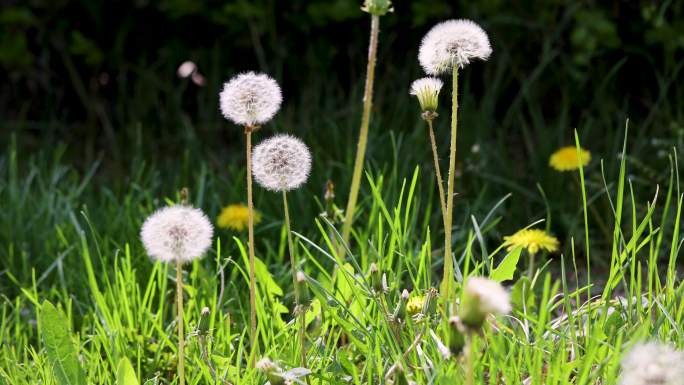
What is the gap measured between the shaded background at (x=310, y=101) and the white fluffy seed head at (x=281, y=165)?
3.24 ft

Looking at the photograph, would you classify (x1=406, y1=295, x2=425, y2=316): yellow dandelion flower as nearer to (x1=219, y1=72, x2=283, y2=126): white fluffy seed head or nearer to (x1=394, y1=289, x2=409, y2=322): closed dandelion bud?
(x1=394, y1=289, x2=409, y2=322): closed dandelion bud

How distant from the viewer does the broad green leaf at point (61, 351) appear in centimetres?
164

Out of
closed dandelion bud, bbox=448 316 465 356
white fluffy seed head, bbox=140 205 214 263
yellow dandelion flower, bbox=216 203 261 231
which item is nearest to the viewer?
closed dandelion bud, bbox=448 316 465 356

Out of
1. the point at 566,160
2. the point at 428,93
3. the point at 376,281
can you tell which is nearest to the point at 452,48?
the point at 428,93

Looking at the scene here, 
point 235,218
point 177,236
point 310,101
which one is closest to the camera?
point 177,236

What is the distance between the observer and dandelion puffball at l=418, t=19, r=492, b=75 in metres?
1.51

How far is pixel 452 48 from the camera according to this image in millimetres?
1516

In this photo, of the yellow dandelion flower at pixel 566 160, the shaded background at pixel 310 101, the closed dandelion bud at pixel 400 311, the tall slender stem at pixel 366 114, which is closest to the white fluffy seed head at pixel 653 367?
the closed dandelion bud at pixel 400 311

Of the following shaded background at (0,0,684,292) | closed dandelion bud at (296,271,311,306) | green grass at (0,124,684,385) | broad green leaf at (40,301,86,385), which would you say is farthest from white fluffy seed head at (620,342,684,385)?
shaded background at (0,0,684,292)

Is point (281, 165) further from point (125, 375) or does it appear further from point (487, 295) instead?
point (487, 295)

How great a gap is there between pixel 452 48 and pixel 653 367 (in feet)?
1.98

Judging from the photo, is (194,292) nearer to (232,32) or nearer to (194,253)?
(194,253)

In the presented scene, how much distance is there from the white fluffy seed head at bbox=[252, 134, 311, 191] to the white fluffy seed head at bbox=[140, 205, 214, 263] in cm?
17

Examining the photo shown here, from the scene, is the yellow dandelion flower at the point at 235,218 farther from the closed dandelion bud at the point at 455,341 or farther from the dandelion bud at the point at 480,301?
the dandelion bud at the point at 480,301
